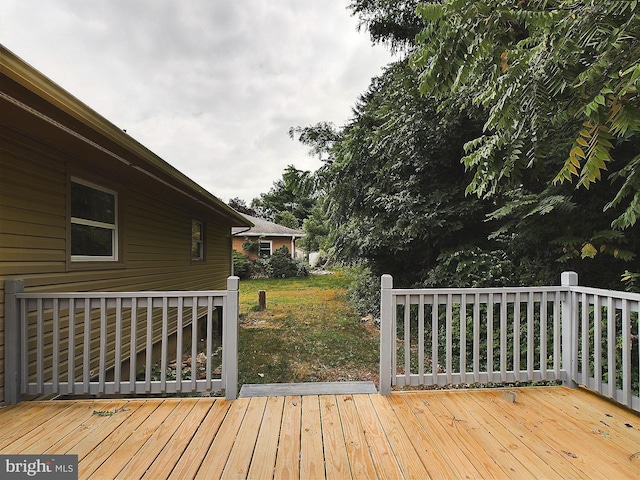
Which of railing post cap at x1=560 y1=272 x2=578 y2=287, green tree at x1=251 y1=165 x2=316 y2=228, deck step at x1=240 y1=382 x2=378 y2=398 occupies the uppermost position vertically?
green tree at x1=251 y1=165 x2=316 y2=228

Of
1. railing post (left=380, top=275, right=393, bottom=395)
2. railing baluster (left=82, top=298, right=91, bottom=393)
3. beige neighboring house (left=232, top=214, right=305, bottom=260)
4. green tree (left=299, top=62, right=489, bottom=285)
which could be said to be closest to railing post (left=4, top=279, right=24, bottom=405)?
railing baluster (left=82, top=298, right=91, bottom=393)

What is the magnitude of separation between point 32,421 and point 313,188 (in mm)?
5615

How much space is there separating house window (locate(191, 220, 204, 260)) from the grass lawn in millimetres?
2114

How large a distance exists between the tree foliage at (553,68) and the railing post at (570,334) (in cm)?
73

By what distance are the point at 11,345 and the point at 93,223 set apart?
1.75 meters

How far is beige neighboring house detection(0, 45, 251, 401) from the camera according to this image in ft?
7.95

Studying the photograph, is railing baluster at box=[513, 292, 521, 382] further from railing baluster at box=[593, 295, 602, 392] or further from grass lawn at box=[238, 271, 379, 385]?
grass lawn at box=[238, 271, 379, 385]

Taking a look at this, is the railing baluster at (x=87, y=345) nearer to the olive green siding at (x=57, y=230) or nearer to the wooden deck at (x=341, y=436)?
the wooden deck at (x=341, y=436)

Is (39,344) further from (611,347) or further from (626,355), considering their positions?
(626,355)

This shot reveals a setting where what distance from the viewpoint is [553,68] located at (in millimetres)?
2326

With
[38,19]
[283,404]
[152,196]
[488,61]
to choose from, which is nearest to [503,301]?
[283,404]

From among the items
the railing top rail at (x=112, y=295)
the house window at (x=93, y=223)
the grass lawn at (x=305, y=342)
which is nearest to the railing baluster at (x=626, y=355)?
the grass lawn at (x=305, y=342)

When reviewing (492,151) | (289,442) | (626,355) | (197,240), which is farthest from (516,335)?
(197,240)

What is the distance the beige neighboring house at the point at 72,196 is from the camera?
2.42m
